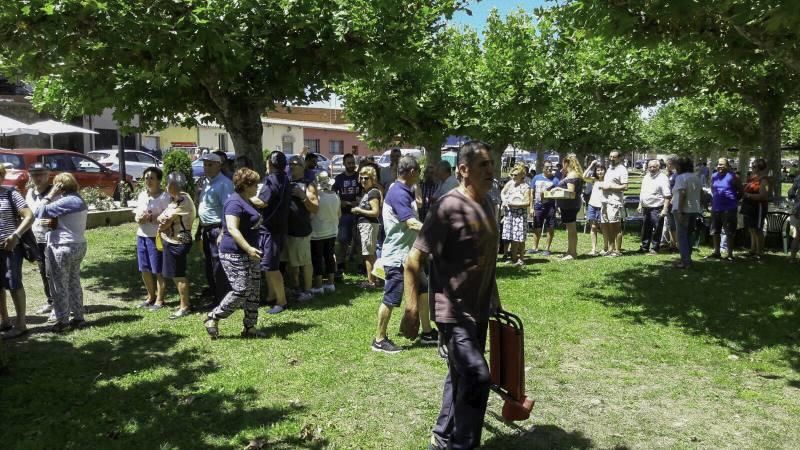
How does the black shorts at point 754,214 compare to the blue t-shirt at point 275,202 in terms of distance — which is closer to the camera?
the blue t-shirt at point 275,202

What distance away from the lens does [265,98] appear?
878cm

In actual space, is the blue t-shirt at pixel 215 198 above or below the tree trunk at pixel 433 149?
below

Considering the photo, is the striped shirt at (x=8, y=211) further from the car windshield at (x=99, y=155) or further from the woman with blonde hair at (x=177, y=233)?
the car windshield at (x=99, y=155)

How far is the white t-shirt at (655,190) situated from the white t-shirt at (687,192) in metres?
1.61

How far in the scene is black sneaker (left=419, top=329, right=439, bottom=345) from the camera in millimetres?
6168

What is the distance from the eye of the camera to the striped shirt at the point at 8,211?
639cm

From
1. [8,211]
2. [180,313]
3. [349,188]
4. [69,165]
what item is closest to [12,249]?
[8,211]

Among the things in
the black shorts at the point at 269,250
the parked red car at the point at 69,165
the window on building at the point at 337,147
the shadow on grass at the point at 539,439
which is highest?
the window on building at the point at 337,147

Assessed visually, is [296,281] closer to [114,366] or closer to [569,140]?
[114,366]

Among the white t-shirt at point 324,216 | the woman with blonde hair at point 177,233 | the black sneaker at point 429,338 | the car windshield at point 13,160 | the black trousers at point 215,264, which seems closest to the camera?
the black sneaker at point 429,338

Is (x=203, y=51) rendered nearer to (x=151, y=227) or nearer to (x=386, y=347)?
(x=151, y=227)

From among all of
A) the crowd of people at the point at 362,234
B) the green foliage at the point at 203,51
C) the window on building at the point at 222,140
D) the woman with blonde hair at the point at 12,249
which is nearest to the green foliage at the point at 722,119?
the crowd of people at the point at 362,234

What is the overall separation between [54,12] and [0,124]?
1287cm

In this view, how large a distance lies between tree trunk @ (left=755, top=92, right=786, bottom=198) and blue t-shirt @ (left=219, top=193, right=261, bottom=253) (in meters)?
12.2
